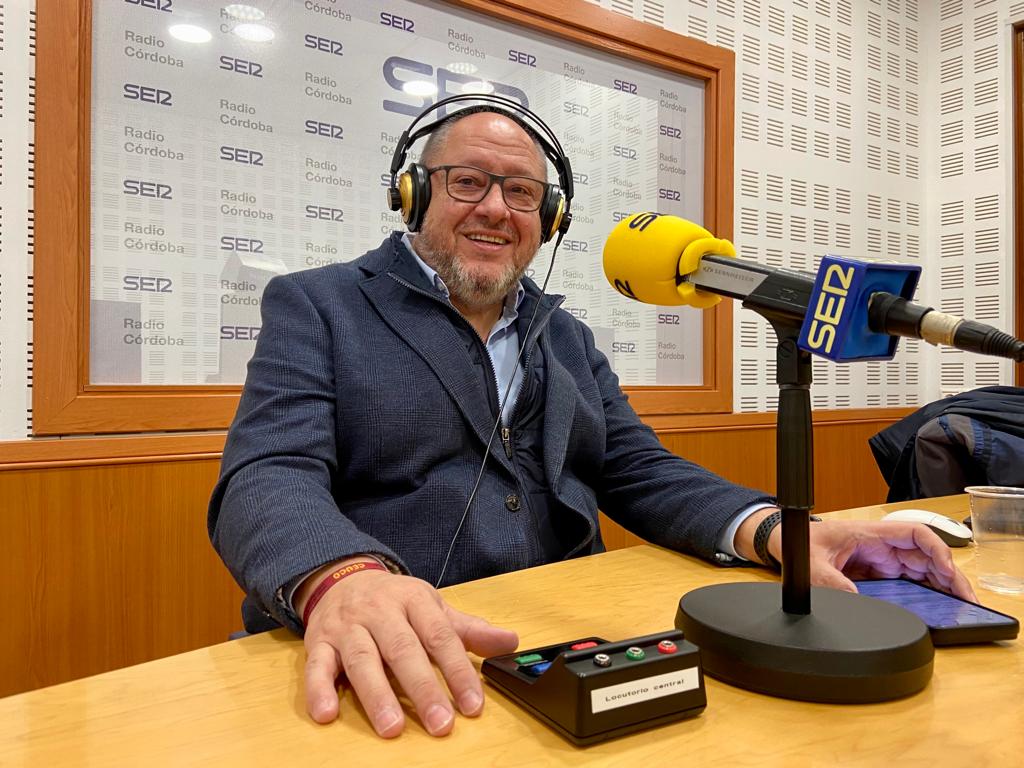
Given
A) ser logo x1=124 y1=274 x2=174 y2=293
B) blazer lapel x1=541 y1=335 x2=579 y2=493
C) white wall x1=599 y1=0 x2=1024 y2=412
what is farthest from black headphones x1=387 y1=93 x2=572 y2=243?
white wall x1=599 y1=0 x2=1024 y2=412

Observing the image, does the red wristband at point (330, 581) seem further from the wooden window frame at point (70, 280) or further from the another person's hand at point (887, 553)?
the wooden window frame at point (70, 280)

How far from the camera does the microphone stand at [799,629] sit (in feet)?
1.92

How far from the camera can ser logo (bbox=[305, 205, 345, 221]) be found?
1.95m

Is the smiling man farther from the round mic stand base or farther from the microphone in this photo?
the microphone

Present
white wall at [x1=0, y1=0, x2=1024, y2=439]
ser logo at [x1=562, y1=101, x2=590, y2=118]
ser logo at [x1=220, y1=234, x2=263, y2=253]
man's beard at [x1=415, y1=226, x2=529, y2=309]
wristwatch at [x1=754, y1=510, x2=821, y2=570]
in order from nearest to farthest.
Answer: wristwatch at [x1=754, y1=510, x2=821, y2=570]
man's beard at [x1=415, y1=226, x2=529, y2=309]
ser logo at [x1=220, y1=234, x2=263, y2=253]
ser logo at [x1=562, y1=101, x2=590, y2=118]
white wall at [x1=0, y1=0, x2=1024, y2=439]

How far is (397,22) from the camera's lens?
81.9 inches

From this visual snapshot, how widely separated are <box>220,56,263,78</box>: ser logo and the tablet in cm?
180

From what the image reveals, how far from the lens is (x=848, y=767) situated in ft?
1.62

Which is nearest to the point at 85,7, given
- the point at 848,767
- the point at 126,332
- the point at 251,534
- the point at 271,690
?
the point at 126,332

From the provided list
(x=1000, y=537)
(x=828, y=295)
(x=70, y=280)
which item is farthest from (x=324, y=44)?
(x=1000, y=537)

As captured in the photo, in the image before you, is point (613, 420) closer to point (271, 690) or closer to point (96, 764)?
point (271, 690)

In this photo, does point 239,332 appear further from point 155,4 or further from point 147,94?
point 155,4

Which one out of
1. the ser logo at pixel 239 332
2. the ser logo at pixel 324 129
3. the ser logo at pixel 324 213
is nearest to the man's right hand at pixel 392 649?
the ser logo at pixel 239 332

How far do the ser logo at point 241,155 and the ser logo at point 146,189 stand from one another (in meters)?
0.17
